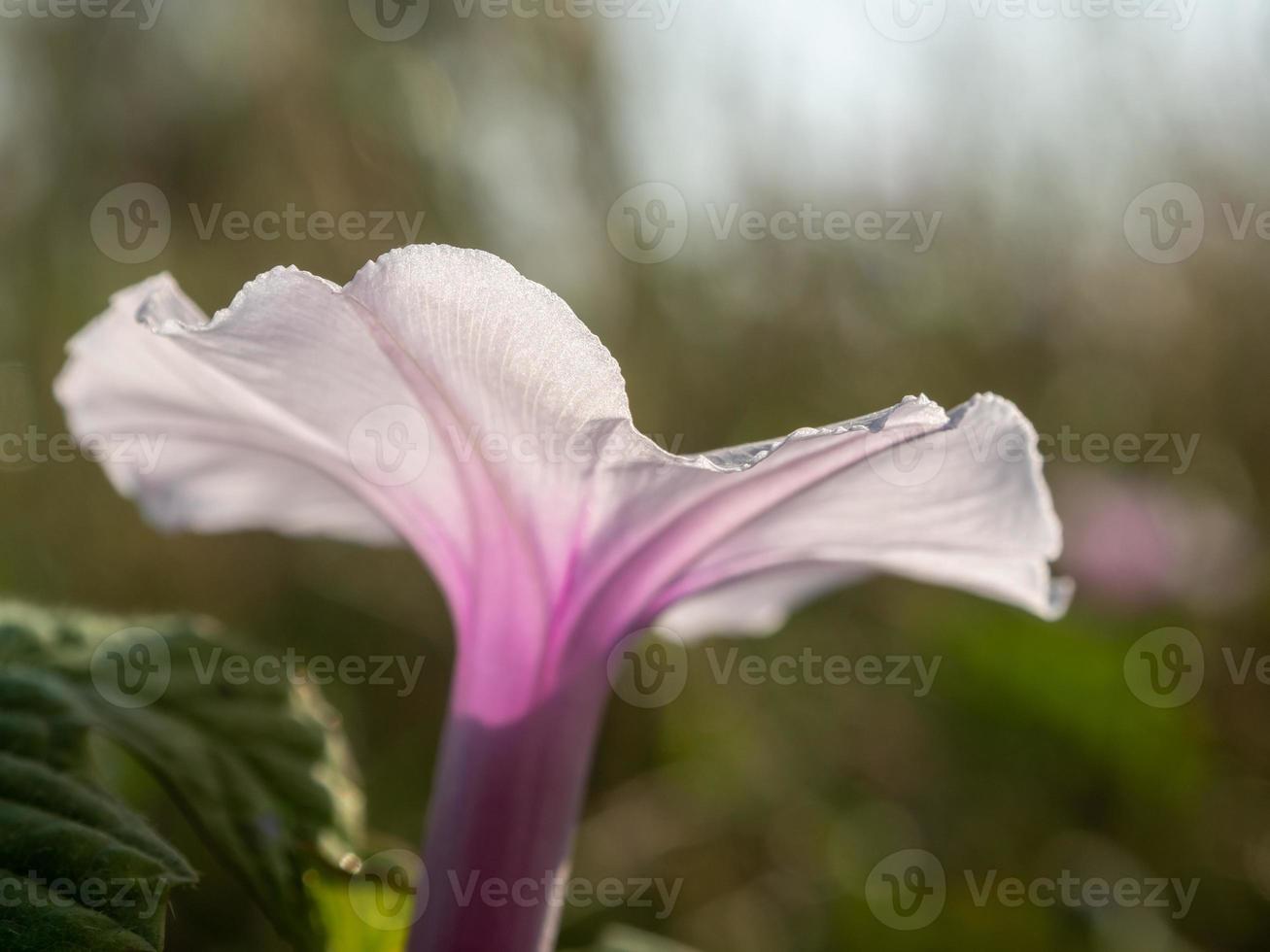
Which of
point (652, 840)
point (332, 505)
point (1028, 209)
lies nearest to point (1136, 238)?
point (1028, 209)

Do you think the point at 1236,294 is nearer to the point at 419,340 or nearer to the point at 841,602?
the point at 841,602
